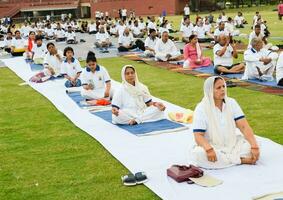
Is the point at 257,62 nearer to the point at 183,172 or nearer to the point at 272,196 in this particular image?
the point at 183,172

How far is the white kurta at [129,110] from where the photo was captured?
6578mm

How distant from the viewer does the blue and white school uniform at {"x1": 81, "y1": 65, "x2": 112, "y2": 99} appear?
832 centimetres

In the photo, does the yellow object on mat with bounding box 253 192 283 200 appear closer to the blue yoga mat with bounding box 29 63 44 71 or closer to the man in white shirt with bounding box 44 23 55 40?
the blue yoga mat with bounding box 29 63 44 71

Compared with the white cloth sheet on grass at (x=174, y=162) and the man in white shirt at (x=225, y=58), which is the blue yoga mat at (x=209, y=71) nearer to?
the man in white shirt at (x=225, y=58)

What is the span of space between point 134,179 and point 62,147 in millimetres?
1608

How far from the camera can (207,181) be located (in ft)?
14.2

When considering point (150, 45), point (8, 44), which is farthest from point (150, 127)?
point (8, 44)

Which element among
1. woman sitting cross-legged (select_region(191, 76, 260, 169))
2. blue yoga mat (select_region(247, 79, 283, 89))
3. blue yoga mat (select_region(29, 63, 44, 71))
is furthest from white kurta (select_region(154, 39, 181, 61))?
woman sitting cross-legged (select_region(191, 76, 260, 169))

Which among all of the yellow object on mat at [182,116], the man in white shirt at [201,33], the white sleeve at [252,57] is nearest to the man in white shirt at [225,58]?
the white sleeve at [252,57]

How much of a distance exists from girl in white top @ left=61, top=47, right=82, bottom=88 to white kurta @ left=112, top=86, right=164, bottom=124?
3.34 metres

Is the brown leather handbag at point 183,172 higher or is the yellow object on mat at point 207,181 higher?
the brown leather handbag at point 183,172

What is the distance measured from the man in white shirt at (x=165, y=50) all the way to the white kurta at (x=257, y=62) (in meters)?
3.86

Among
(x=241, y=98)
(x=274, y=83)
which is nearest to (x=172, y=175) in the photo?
(x=241, y=98)

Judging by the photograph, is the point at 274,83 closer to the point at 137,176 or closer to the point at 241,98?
the point at 241,98
